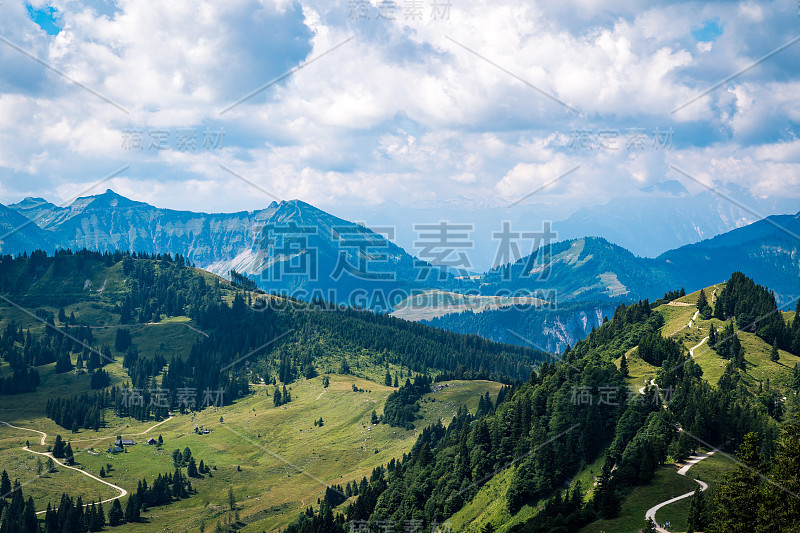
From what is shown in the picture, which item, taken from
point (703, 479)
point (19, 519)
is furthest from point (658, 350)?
point (19, 519)

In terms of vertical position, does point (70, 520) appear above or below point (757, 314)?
below

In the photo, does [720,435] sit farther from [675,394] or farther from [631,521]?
[631,521]

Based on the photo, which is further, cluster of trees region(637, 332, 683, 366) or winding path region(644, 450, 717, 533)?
cluster of trees region(637, 332, 683, 366)

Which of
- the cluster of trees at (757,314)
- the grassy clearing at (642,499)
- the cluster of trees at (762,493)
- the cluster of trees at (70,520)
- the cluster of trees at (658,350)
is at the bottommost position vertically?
the cluster of trees at (70,520)

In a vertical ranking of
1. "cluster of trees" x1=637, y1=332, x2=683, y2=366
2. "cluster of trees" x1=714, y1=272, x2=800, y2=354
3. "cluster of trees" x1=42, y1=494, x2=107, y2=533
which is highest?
"cluster of trees" x1=714, y1=272, x2=800, y2=354

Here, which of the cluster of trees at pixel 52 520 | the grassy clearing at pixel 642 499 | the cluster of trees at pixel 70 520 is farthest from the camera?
the cluster of trees at pixel 70 520

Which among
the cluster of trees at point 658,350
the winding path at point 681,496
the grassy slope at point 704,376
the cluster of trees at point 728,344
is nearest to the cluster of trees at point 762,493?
the winding path at point 681,496

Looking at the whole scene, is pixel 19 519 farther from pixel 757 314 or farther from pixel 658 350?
pixel 757 314

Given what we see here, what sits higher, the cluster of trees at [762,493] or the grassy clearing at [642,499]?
the cluster of trees at [762,493]

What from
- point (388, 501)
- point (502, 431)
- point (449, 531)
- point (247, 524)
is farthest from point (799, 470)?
point (247, 524)

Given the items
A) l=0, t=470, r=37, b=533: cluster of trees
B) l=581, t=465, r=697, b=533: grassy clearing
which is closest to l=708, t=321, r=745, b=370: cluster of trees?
l=581, t=465, r=697, b=533: grassy clearing

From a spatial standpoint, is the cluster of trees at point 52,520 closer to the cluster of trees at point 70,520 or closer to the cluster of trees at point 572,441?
the cluster of trees at point 70,520

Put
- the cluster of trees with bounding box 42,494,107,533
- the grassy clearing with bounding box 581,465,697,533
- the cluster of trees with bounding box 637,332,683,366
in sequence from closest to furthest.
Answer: the grassy clearing with bounding box 581,465,697,533, the cluster of trees with bounding box 637,332,683,366, the cluster of trees with bounding box 42,494,107,533

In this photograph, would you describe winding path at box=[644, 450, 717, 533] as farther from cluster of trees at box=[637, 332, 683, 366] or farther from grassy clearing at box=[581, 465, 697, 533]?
cluster of trees at box=[637, 332, 683, 366]
